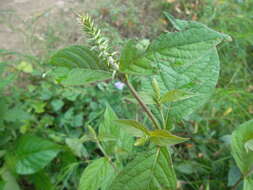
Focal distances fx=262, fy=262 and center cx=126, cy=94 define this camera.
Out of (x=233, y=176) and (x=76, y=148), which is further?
(x=76, y=148)

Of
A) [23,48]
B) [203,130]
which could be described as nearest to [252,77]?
[203,130]

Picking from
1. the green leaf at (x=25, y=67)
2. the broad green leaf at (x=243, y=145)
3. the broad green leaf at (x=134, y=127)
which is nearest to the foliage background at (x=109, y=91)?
the green leaf at (x=25, y=67)

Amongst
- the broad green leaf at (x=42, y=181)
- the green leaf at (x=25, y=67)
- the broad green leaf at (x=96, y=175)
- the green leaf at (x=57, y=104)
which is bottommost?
the broad green leaf at (x=42, y=181)

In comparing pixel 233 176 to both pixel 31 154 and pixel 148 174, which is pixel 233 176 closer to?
pixel 148 174

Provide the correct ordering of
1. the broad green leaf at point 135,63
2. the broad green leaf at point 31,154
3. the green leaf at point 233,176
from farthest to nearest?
the broad green leaf at point 31,154 < the green leaf at point 233,176 < the broad green leaf at point 135,63

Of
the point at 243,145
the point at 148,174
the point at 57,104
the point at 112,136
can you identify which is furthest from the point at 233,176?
the point at 57,104

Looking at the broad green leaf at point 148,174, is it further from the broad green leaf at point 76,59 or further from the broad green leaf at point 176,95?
the broad green leaf at point 76,59

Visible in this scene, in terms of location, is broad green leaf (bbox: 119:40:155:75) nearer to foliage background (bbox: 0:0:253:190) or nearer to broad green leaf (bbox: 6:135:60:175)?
foliage background (bbox: 0:0:253:190)
